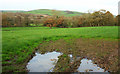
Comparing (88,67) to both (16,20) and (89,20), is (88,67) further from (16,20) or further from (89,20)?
(89,20)

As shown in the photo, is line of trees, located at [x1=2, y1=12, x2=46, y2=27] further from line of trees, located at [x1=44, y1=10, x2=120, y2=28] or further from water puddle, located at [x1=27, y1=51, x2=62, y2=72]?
water puddle, located at [x1=27, y1=51, x2=62, y2=72]

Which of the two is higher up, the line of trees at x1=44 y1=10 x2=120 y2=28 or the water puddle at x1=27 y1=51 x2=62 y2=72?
the line of trees at x1=44 y1=10 x2=120 y2=28

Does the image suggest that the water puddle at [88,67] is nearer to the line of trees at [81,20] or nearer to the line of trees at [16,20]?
the line of trees at [16,20]

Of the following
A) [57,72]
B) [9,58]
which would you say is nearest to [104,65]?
[57,72]

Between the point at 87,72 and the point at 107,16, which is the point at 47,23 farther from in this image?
the point at 87,72

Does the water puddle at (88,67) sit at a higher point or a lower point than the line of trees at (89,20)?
lower

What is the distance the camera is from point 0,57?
841cm

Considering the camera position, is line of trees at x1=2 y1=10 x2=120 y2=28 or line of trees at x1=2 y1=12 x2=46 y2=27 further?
line of trees at x1=2 y1=10 x2=120 y2=28

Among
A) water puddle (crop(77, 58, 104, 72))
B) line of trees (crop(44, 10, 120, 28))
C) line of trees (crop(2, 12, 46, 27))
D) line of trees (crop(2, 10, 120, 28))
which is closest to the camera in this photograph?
water puddle (crop(77, 58, 104, 72))

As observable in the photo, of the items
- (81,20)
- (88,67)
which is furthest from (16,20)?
(81,20)

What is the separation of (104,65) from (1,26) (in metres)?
21.8

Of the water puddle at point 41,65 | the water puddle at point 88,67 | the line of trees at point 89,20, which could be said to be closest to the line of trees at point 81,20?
the line of trees at point 89,20

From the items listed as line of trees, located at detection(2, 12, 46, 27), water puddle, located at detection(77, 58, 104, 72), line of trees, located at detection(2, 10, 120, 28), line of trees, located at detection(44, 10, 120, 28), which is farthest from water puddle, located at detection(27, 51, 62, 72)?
line of trees, located at detection(44, 10, 120, 28)

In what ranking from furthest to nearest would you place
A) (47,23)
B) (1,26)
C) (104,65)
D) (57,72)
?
(47,23), (1,26), (104,65), (57,72)
